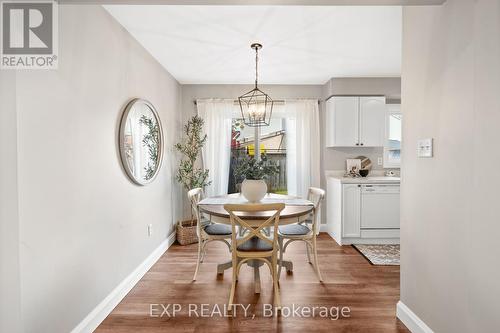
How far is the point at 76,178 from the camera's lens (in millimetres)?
1887

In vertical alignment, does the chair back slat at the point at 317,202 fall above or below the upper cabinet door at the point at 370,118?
below

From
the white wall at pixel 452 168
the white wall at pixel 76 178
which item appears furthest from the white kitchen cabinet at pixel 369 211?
the white wall at pixel 76 178

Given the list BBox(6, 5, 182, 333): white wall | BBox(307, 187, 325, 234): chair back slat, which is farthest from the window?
BBox(6, 5, 182, 333): white wall

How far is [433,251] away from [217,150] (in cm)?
343

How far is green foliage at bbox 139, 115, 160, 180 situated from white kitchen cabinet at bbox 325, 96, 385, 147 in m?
2.63

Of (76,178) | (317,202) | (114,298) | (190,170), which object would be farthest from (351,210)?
(76,178)

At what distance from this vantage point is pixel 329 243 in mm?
4105

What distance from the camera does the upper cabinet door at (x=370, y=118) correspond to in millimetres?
4359

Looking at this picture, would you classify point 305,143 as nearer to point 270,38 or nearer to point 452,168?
point 270,38

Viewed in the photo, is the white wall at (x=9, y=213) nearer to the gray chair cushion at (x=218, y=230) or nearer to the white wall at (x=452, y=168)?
the gray chair cushion at (x=218, y=230)

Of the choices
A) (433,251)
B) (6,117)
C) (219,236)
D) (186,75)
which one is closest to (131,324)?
(219,236)

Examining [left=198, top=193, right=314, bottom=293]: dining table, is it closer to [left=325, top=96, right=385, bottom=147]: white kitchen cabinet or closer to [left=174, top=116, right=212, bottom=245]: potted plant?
[left=174, top=116, right=212, bottom=245]: potted plant

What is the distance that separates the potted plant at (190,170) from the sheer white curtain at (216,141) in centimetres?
13

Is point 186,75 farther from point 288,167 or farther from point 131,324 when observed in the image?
point 131,324
